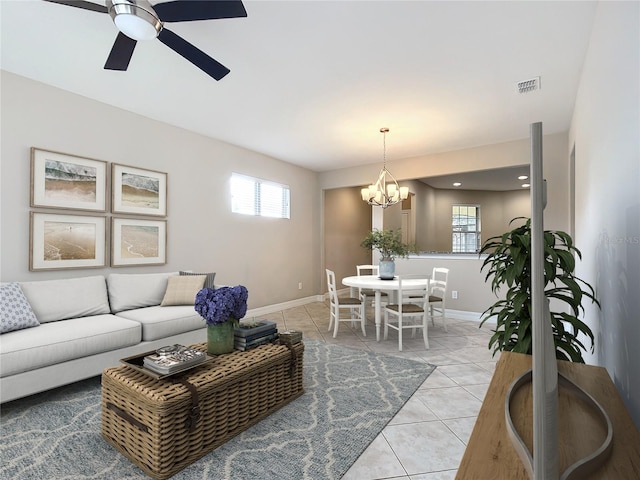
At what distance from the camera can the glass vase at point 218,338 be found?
2.14 metres

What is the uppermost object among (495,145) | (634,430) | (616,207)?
(495,145)

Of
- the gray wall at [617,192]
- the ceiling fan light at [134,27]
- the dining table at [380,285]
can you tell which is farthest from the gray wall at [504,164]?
the ceiling fan light at [134,27]

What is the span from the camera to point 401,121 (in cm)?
391

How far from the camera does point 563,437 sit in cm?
74

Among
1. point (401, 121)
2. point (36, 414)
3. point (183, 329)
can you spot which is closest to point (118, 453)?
point (36, 414)

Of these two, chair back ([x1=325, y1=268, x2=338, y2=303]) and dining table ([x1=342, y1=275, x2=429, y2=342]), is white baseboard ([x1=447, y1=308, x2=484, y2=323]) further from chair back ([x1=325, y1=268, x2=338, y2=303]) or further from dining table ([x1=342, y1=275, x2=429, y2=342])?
chair back ([x1=325, y1=268, x2=338, y2=303])

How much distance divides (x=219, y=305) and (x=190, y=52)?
1.61 metres

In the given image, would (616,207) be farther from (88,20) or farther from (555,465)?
(88,20)

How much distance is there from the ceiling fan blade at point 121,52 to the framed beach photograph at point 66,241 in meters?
1.72

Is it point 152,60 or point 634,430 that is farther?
point 152,60

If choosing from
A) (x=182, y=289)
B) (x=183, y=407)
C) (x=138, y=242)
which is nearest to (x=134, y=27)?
(x=183, y=407)

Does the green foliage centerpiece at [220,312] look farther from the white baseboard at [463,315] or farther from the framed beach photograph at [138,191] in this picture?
the white baseboard at [463,315]

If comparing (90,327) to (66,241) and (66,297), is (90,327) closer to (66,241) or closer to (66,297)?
(66,297)

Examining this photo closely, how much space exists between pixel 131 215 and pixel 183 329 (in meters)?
1.53
